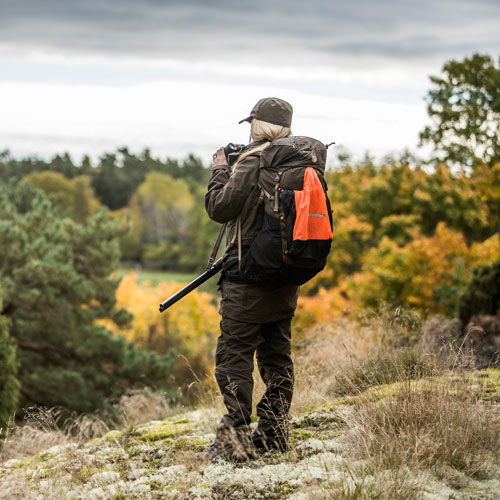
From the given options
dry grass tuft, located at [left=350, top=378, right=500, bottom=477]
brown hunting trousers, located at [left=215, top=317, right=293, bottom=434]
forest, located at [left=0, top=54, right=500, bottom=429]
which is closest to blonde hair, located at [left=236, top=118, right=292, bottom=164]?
brown hunting trousers, located at [left=215, top=317, right=293, bottom=434]

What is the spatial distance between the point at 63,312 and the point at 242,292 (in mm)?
12423

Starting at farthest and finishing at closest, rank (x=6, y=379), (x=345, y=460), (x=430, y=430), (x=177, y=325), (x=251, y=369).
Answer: (x=177, y=325)
(x=6, y=379)
(x=251, y=369)
(x=345, y=460)
(x=430, y=430)

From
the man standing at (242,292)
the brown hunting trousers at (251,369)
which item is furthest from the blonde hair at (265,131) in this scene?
the brown hunting trousers at (251,369)

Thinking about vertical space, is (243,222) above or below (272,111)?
below

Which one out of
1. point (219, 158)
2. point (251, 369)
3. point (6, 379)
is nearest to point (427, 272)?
point (6, 379)

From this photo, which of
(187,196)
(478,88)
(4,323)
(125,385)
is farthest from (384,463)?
(187,196)

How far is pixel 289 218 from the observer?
11.6 feet

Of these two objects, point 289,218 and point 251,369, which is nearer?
point 289,218

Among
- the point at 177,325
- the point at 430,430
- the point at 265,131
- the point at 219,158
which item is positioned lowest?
the point at 177,325

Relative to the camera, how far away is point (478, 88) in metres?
24.2

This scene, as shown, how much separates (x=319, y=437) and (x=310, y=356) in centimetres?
183

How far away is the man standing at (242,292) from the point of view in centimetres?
368

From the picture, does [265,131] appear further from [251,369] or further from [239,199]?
[251,369]

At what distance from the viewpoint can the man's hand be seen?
3867 mm
